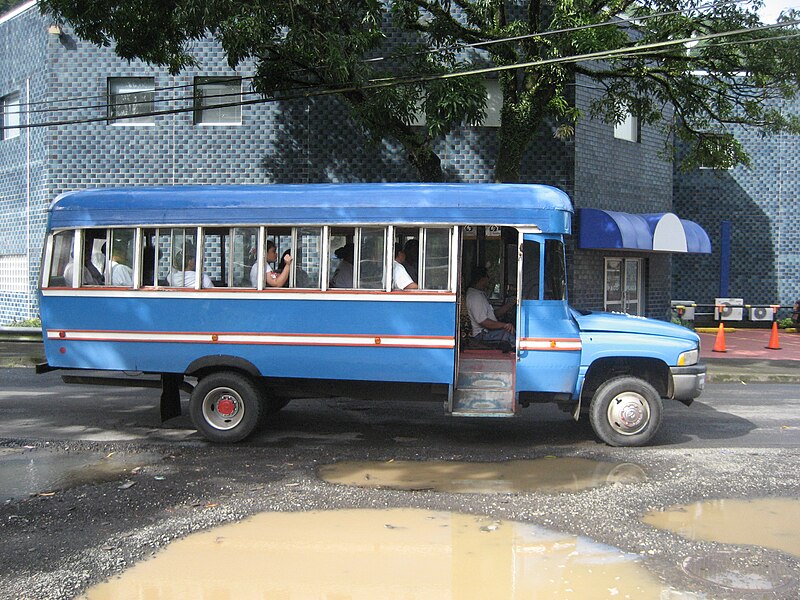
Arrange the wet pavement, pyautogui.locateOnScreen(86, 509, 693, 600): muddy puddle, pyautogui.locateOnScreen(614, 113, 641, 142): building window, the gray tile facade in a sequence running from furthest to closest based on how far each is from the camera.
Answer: pyautogui.locateOnScreen(614, 113, 641, 142): building window < the gray tile facade < the wet pavement < pyautogui.locateOnScreen(86, 509, 693, 600): muddy puddle

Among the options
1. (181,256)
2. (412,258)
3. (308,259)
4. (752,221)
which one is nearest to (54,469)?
(181,256)

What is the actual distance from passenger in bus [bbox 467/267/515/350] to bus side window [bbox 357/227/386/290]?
1.40 m

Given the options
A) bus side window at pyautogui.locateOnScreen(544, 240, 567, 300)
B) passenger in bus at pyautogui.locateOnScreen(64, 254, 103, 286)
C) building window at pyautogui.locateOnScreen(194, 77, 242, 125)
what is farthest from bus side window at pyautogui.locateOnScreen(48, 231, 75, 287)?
building window at pyautogui.locateOnScreen(194, 77, 242, 125)

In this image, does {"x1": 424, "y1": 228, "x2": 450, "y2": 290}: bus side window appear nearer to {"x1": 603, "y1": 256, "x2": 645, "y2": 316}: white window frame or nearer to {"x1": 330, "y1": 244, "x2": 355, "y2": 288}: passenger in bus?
{"x1": 330, "y1": 244, "x2": 355, "y2": 288}: passenger in bus

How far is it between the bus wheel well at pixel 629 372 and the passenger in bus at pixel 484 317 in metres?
0.99

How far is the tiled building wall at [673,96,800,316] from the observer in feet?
83.4

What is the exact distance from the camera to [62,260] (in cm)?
910

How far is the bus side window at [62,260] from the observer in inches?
357

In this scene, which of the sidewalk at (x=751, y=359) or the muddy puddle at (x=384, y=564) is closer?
the muddy puddle at (x=384, y=564)

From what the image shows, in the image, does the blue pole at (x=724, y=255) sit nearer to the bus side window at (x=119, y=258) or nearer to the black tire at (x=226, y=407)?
the black tire at (x=226, y=407)

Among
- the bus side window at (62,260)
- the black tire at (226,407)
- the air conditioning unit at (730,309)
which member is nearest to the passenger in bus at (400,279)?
the black tire at (226,407)

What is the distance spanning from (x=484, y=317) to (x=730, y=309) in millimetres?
17760

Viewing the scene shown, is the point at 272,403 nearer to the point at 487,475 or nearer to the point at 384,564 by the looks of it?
the point at 487,475

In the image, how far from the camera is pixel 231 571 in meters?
5.20
